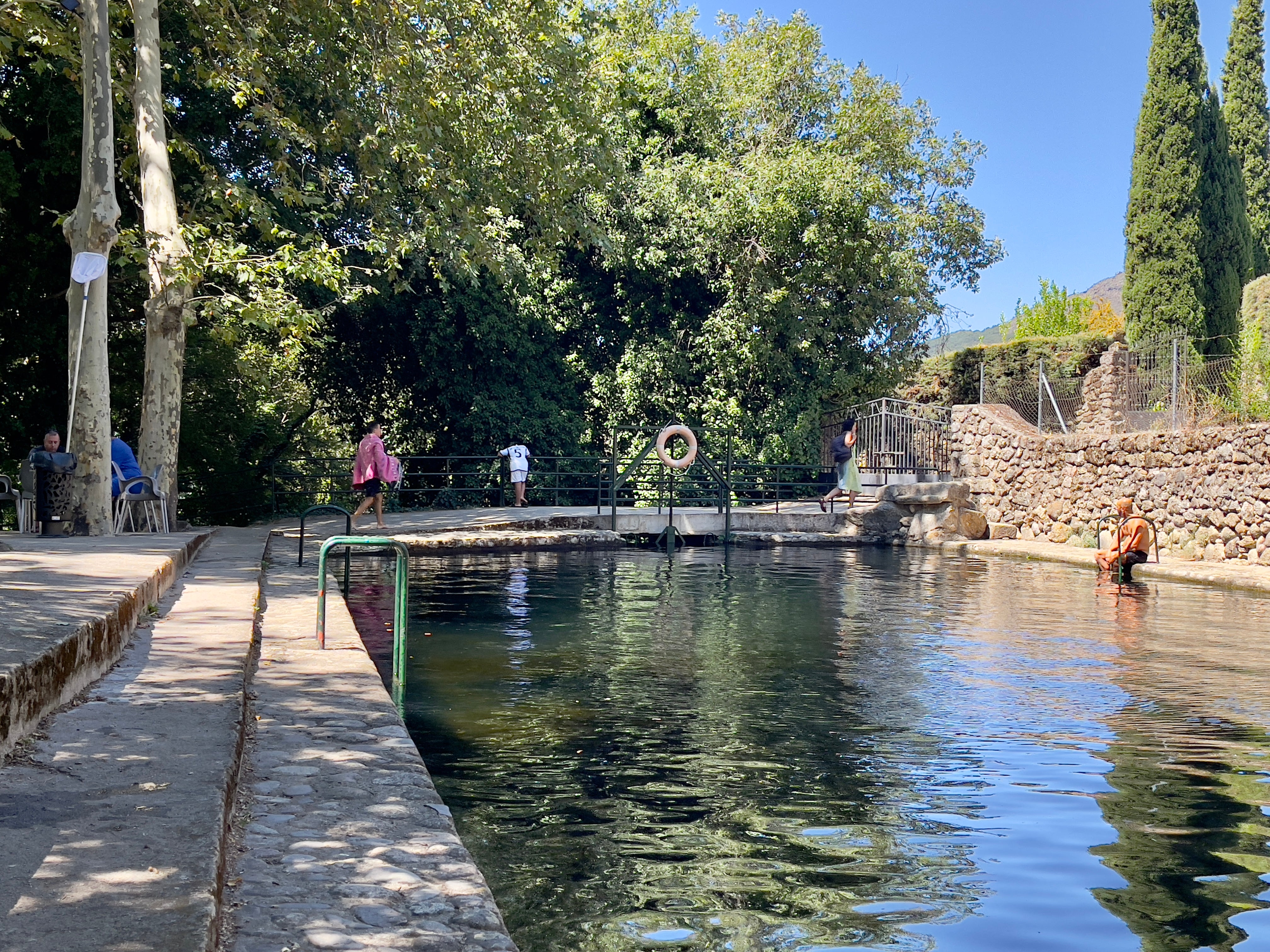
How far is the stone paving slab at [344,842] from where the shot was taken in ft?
10.7

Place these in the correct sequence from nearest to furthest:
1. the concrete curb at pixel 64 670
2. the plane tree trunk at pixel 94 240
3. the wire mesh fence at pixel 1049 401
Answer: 1. the concrete curb at pixel 64 670
2. the plane tree trunk at pixel 94 240
3. the wire mesh fence at pixel 1049 401

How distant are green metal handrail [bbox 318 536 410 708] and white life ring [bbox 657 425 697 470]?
13.4 meters

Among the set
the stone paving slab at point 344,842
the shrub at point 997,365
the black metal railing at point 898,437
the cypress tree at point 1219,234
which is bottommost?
the stone paving slab at point 344,842

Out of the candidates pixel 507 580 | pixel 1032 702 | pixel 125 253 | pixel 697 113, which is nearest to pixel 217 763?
pixel 1032 702

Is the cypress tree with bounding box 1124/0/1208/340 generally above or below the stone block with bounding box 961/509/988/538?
above

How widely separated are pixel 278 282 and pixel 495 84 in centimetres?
517

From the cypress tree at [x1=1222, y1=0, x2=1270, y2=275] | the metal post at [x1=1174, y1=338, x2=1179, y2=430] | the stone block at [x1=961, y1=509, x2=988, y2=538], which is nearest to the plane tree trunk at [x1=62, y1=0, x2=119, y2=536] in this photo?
the stone block at [x1=961, y1=509, x2=988, y2=538]

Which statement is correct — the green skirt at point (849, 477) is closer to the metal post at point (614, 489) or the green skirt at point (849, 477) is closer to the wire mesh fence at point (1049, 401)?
the wire mesh fence at point (1049, 401)

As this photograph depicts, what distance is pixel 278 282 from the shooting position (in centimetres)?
1691

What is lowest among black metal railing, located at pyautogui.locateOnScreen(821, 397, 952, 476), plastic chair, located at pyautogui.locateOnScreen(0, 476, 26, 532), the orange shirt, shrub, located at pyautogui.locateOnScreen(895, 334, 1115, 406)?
the orange shirt

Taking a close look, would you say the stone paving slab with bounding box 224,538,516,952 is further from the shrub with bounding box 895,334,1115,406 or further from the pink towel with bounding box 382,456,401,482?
the shrub with bounding box 895,334,1115,406

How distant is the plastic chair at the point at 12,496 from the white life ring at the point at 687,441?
394 inches

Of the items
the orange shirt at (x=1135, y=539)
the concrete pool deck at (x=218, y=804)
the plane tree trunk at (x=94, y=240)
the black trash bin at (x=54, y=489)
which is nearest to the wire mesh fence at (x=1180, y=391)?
the orange shirt at (x=1135, y=539)

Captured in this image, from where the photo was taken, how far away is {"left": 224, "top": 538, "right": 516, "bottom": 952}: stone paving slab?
327 centimetres
